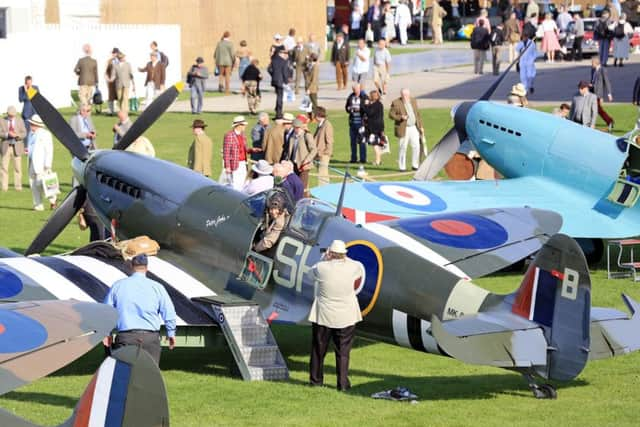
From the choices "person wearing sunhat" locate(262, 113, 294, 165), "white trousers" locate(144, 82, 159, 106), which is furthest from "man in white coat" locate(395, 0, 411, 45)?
"person wearing sunhat" locate(262, 113, 294, 165)

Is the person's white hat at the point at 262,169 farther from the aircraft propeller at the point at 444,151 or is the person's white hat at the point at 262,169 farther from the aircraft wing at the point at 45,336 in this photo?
the aircraft wing at the point at 45,336

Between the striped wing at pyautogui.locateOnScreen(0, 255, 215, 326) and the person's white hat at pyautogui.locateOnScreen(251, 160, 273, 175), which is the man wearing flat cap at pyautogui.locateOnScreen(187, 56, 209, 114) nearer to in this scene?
the person's white hat at pyautogui.locateOnScreen(251, 160, 273, 175)

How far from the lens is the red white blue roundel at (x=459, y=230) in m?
13.4

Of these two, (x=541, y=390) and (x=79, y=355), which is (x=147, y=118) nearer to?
(x=541, y=390)

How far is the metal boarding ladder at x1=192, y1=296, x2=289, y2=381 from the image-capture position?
469 inches

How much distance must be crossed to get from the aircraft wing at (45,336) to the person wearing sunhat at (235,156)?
9.94 metres

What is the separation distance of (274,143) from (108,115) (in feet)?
51.0

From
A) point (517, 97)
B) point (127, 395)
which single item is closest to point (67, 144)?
point (517, 97)

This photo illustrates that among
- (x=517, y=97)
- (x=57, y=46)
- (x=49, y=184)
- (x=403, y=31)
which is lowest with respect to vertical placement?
(x=49, y=184)

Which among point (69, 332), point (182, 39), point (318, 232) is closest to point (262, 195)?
point (318, 232)

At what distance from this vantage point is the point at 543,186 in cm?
1738

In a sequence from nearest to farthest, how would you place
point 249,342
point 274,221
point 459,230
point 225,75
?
point 249,342, point 274,221, point 459,230, point 225,75

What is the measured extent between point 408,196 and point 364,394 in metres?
5.74

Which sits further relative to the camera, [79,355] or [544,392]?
[544,392]
